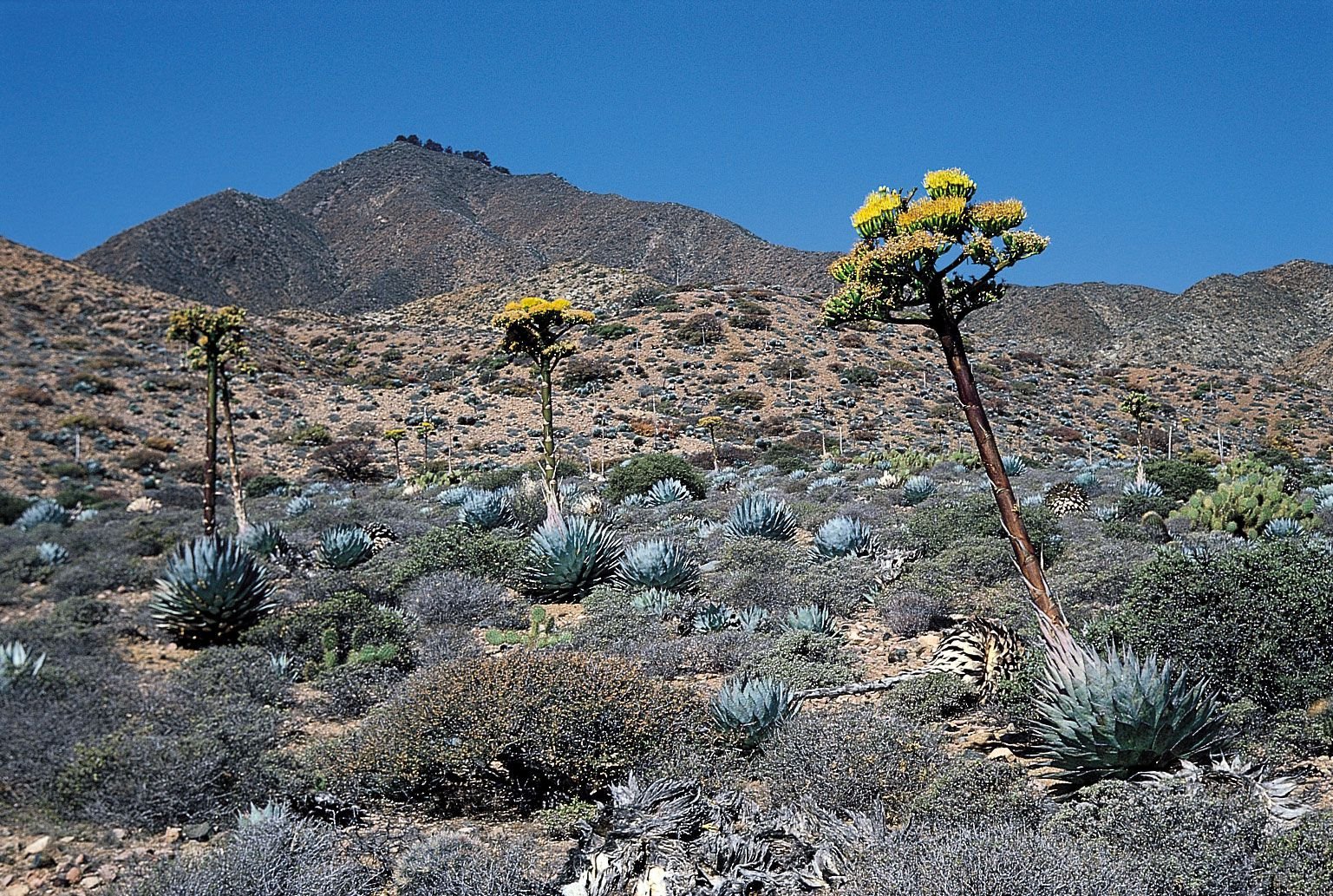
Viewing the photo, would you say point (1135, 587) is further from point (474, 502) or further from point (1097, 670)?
point (474, 502)

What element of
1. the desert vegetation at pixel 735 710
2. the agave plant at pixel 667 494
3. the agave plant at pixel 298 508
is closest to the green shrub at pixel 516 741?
the desert vegetation at pixel 735 710

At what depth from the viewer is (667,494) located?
15.6m

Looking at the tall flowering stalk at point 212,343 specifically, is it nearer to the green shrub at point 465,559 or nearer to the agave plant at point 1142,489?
the green shrub at point 465,559

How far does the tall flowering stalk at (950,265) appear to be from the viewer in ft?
13.9

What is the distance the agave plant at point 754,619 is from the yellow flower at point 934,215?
3641 mm

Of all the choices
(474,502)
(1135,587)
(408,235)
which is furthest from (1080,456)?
(408,235)

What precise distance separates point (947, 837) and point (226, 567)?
24.0 feet

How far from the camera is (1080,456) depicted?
29.0 meters

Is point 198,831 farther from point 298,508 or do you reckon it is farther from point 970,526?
point 298,508

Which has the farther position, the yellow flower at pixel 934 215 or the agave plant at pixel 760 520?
the agave plant at pixel 760 520

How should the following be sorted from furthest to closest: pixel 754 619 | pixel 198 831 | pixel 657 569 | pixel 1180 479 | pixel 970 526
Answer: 1. pixel 1180 479
2. pixel 970 526
3. pixel 657 569
4. pixel 754 619
5. pixel 198 831

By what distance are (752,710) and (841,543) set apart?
15.8 ft

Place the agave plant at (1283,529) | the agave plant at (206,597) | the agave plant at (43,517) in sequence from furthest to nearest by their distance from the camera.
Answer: the agave plant at (43,517) < the agave plant at (1283,529) < the agave plant at (206,597)

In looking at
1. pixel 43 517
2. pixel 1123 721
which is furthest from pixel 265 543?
pixel 43 517
